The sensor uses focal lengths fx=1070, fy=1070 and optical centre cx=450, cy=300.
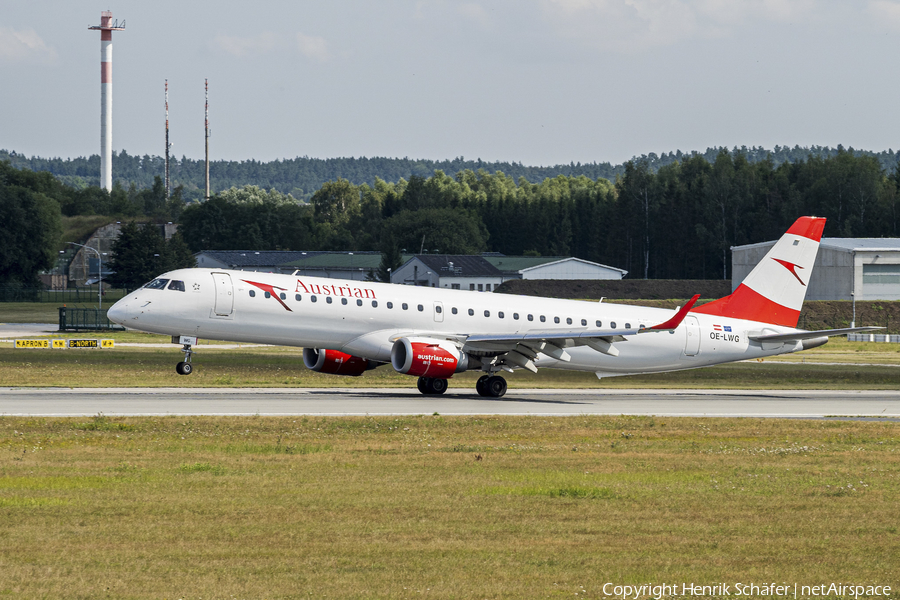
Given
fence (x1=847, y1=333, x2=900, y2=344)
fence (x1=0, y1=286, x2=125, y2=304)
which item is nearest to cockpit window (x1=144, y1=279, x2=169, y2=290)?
fence (x1=847, y1=333, x2=900, y2=344)

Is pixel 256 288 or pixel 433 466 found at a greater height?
pixel 256 288

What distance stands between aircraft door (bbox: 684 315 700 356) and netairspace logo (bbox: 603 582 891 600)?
100 ft

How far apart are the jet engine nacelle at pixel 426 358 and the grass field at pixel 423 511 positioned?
9333mm

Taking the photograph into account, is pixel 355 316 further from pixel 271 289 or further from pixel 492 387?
pixel 492 387

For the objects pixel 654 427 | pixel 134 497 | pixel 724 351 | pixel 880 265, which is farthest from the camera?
pixel 880 265

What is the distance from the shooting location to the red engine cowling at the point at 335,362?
127 feet

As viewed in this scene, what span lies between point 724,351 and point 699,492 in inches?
1008

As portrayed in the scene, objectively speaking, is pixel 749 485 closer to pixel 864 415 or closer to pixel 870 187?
pixel 864 415

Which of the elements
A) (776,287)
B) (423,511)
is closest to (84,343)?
(776,287)

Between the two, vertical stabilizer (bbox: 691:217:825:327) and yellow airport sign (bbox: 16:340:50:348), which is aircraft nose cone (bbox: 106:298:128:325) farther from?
yellow airport sign (bbox: 16:340:50:348)

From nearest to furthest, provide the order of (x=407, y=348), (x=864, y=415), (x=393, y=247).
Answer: (x=864, y=415)
(x=407, y=348)
(x=393, y=247)

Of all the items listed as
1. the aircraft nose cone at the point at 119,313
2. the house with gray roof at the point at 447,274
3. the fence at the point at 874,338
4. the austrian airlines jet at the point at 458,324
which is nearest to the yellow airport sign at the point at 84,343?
the austrian airlines jet at the point at 458,324

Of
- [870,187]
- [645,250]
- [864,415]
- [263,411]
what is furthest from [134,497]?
[645,250]

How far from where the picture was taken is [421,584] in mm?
11852
